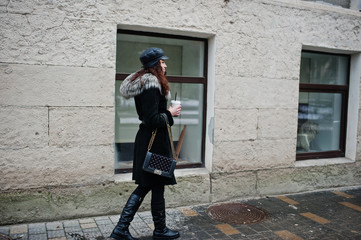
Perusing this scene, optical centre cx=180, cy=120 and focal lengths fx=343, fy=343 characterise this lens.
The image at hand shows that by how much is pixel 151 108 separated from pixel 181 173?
5.93 ft

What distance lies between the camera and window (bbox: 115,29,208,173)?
487 centimetres

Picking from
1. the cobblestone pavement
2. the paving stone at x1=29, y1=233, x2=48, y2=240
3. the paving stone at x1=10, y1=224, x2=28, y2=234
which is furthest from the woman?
the paving stone at x1=10, y1=224, x2=28, y2=234

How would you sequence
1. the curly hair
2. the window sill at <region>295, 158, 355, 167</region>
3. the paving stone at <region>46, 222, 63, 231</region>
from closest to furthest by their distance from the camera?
the curly hair, the paving stone at <region>46, 222, 63, 231</region>, the window sill at <region>295, 158, 355, 167</region>

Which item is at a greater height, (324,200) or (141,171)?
(141,171)

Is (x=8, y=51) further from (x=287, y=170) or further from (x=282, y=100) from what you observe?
(x=287, y=170)

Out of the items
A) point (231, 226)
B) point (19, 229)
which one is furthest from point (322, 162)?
point (19, 229)

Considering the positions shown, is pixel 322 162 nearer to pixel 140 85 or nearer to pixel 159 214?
pixel 159 214

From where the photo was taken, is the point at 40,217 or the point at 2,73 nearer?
the point at 2,73

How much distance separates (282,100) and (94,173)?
3118 mm

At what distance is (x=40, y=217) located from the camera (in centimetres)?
414

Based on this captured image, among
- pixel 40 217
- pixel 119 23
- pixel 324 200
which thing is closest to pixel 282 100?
pixel 324 200

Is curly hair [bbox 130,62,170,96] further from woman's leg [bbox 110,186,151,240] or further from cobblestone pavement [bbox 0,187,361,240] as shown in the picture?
cobblestone pavement [bbox 0,187,361,240]

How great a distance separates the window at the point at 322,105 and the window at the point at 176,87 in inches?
78.0

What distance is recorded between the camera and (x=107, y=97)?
4.34m
